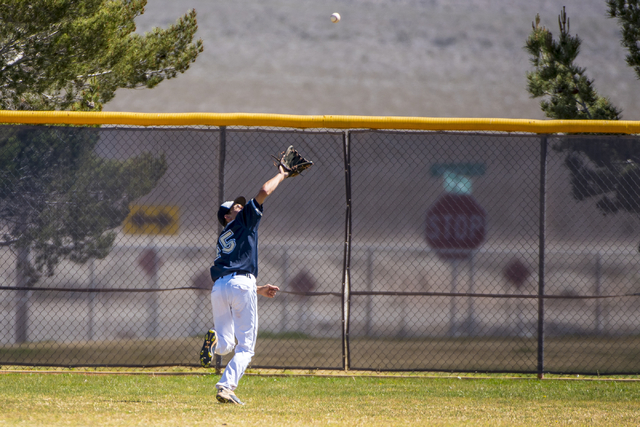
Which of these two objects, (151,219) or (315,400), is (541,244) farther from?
(151,219)

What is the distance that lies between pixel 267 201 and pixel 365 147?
3.94ft

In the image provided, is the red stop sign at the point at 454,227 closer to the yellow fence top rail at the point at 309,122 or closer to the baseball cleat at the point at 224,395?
the yellow fence top rail at the point at 309,122

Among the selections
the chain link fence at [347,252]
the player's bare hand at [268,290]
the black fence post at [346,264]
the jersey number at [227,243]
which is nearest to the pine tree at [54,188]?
the chain link fence at [347,252]

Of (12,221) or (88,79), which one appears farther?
(88,79)

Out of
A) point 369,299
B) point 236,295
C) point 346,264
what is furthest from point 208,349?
point 369,299

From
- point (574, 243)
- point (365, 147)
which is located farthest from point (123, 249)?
point (574, 243)

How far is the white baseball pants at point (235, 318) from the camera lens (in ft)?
15.6

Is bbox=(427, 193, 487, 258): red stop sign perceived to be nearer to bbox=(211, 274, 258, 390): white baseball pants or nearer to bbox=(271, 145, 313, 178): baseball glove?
bbox=(271, 145, 313, 178): baseball glove

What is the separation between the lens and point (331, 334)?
634 cm

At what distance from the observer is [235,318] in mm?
4840

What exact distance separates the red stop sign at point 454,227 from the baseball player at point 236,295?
2.14 metres

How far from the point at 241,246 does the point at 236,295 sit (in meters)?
0.39

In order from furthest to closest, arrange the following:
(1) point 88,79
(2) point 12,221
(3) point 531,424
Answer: (1) point 88,79
(2) point 12,221
(3) point 531,424

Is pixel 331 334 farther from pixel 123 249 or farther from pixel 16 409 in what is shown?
pixel 16 409
